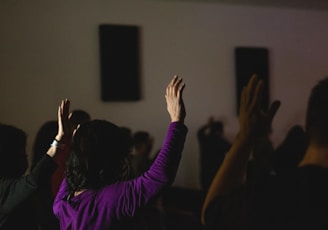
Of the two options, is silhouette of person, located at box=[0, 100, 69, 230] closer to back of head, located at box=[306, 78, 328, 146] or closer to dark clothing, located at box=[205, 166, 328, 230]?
dark clothing, located at box=[205, 166, 328, 230]

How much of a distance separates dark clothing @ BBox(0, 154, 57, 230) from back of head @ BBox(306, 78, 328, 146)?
0.83 meters

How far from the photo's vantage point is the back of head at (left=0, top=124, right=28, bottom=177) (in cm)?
148

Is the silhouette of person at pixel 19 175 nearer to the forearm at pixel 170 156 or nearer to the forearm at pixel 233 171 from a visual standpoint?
the forearm at pixel 170 156

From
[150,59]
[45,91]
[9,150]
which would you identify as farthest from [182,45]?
[9,150]

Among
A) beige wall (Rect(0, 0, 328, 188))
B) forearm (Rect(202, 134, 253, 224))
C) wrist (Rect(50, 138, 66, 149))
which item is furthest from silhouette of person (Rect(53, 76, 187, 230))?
beige wall (Rect(0, 0, 328, 188))

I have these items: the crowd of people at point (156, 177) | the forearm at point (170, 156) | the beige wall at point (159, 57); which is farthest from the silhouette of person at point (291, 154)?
the beige wall at point (159, 57)

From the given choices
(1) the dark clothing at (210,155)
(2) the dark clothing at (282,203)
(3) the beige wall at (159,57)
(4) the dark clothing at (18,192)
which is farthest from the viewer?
(1) the dark clothing at (210,155)

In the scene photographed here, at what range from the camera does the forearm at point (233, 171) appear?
87 centimetres

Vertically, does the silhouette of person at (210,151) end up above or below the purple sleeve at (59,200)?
below

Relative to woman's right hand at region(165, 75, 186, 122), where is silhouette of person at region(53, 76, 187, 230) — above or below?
below

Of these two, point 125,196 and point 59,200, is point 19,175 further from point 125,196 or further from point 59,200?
point 125,196

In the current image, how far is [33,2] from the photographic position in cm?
435

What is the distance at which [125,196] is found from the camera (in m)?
1.24

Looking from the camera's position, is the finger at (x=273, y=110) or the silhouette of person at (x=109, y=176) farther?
the silhouette of person at (x=109, y=176)
